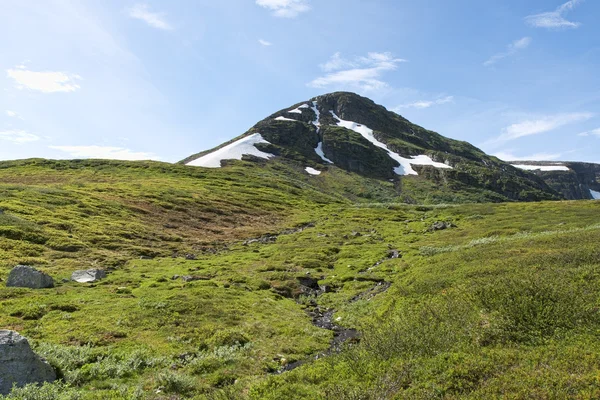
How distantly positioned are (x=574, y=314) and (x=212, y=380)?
54.0 feet

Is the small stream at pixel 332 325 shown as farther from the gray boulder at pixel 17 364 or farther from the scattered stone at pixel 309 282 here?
the gray boulder at pixel 17 364

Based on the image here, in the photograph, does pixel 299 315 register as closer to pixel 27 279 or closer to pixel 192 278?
pixel 192 278

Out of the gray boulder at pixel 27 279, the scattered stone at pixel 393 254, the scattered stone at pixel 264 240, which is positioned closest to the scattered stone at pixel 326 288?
the scattered stone at pixel 393 254

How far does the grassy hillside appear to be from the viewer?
12.5 m

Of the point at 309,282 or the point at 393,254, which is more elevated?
the point at 393,254

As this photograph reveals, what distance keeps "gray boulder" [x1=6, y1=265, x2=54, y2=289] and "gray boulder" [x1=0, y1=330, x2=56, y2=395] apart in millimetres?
17431

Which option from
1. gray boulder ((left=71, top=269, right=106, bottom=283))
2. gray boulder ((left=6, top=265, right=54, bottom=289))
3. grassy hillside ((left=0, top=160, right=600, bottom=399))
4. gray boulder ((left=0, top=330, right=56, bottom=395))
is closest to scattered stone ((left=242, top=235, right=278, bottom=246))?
grassy hillside ((left=0, top=160, right=600, bottom=399))

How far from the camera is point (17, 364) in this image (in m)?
13.6

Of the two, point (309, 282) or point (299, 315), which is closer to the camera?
point (299, 315)

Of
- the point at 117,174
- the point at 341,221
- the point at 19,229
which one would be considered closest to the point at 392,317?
the point at 19,229

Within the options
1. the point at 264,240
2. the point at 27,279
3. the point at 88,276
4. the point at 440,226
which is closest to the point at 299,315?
the point at 88,276

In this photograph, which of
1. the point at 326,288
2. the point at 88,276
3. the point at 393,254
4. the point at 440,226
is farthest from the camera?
the point at 440,226

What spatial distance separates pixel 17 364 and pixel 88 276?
21.6 meters

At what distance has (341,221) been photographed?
87250 millimetres
